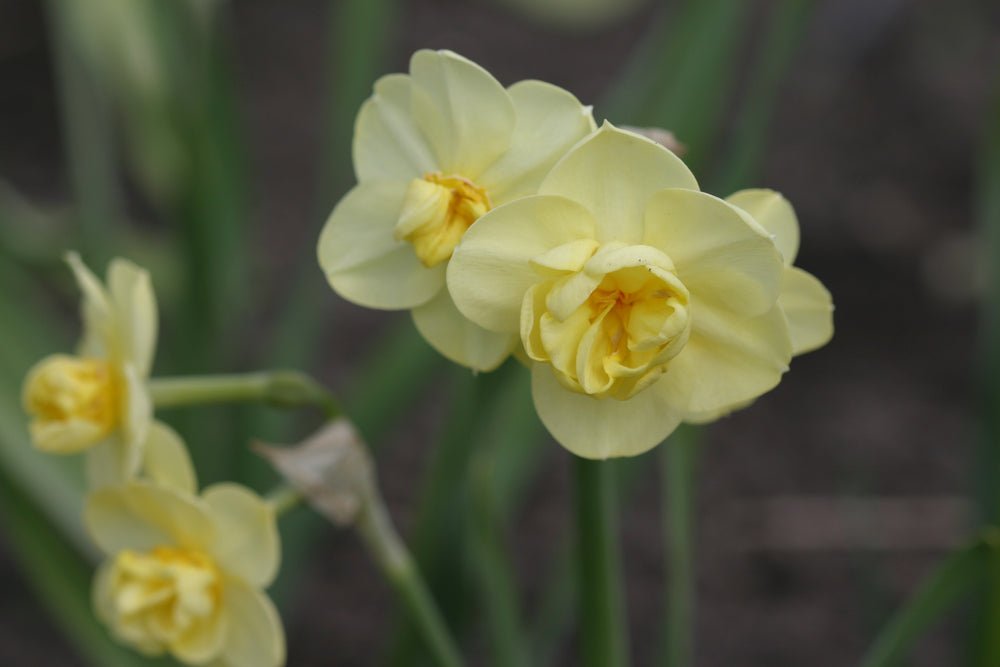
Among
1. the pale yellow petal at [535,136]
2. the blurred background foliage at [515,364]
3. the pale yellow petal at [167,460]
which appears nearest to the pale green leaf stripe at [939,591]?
the blurred background foliage at [515,364]

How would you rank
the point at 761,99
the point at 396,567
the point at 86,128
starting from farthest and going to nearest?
the point at 86,128 → the point at 761,99 → the point at 396,567

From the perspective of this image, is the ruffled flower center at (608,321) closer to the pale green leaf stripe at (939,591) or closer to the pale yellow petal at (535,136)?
the pale yellow petal at (535,136)

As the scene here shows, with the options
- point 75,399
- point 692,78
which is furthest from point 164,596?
point 692,78

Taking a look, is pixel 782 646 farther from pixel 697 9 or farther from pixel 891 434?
pixel 697 9

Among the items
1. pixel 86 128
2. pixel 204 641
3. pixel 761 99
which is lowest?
pixel 86 128

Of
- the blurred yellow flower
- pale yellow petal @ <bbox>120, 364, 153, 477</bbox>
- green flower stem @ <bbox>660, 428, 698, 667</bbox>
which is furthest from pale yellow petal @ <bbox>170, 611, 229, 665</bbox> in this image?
green flower stem @ <bbox>660, 428, 698, 667</bbox>

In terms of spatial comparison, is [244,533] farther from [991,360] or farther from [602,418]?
[991,360]
